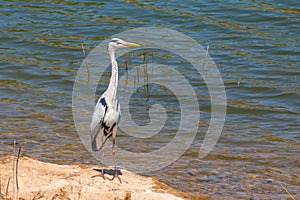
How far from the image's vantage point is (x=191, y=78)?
40.6 ft

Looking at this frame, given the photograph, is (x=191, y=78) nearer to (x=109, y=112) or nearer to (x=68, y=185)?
(x=109, y=112)

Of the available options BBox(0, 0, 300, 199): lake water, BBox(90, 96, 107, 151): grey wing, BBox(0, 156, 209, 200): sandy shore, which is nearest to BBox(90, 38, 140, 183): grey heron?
BBox(90, 96, 107, 151): grey wing

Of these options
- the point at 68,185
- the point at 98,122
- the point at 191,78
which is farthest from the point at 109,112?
the point at 191,78

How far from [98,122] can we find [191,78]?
17.8 ft

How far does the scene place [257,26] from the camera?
1478cm

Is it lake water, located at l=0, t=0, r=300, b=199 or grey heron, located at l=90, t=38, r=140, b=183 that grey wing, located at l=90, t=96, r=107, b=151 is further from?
lake water, located at l=0, t=0, r=300, b=199

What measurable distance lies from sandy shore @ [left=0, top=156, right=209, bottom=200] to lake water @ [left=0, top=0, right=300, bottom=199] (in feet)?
3.78

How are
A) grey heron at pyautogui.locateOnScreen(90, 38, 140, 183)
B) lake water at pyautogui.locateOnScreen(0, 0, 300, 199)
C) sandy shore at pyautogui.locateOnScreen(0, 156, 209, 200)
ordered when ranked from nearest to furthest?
sandy shore at pyautogui.locateOnScreen(0, 156, 209, 200)
grey heron at pyautogui.locateOnScreen(90, 38, 140, 183)
lake water at pyautogui.locateOnScreen(0, 0, 300, 199)

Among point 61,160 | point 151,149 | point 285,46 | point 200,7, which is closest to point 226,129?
point 151,149

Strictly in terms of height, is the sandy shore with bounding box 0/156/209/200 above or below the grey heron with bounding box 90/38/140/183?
below

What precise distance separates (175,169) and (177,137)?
4.57 feet

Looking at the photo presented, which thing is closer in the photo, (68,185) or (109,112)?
(68,185)

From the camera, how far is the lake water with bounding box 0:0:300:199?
8.25 metres

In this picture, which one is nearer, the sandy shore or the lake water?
the sandy shore
